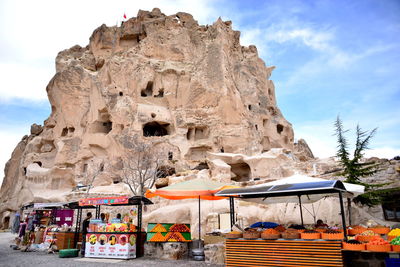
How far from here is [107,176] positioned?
98.5ft

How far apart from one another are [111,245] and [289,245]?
5692mm

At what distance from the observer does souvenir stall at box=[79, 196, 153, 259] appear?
28.7ft

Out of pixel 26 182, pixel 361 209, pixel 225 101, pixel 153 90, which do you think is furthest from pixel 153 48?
pixel 361 209

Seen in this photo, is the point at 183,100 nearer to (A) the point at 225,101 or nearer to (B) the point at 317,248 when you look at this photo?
(A) the point at 225,101

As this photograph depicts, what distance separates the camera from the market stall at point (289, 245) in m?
5.38

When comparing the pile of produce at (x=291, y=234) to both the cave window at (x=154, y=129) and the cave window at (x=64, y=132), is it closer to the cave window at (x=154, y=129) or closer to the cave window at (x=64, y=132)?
the cave window at (x=154, y=129)

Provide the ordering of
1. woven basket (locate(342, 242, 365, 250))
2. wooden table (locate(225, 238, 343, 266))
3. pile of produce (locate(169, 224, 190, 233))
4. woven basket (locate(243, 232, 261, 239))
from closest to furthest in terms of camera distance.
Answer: woven basket (locate(342, 242, 365, 250)), wooden table (locate(225, 238, 343, 266)), woven basket (locate(243, 232, 261, 239)), pile of produce (locate(169, 224, 190, 233))

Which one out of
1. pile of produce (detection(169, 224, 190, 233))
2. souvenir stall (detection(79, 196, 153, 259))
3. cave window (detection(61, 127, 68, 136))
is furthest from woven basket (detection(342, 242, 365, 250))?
cave window (detection(61, 127, 68, 136))

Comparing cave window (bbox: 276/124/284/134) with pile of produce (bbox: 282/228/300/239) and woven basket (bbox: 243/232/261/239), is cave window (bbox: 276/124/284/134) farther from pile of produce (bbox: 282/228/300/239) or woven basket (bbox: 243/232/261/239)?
pile of produce (bbox: 282/228/300/239)

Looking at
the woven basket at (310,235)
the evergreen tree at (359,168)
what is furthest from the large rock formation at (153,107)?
the woven basket at (310,235)

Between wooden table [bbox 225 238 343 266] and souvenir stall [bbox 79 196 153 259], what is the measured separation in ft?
12.3

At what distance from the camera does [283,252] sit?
5.77 metres

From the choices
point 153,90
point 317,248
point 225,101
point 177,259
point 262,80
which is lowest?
point 177,259

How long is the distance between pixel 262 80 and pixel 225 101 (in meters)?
10.1
